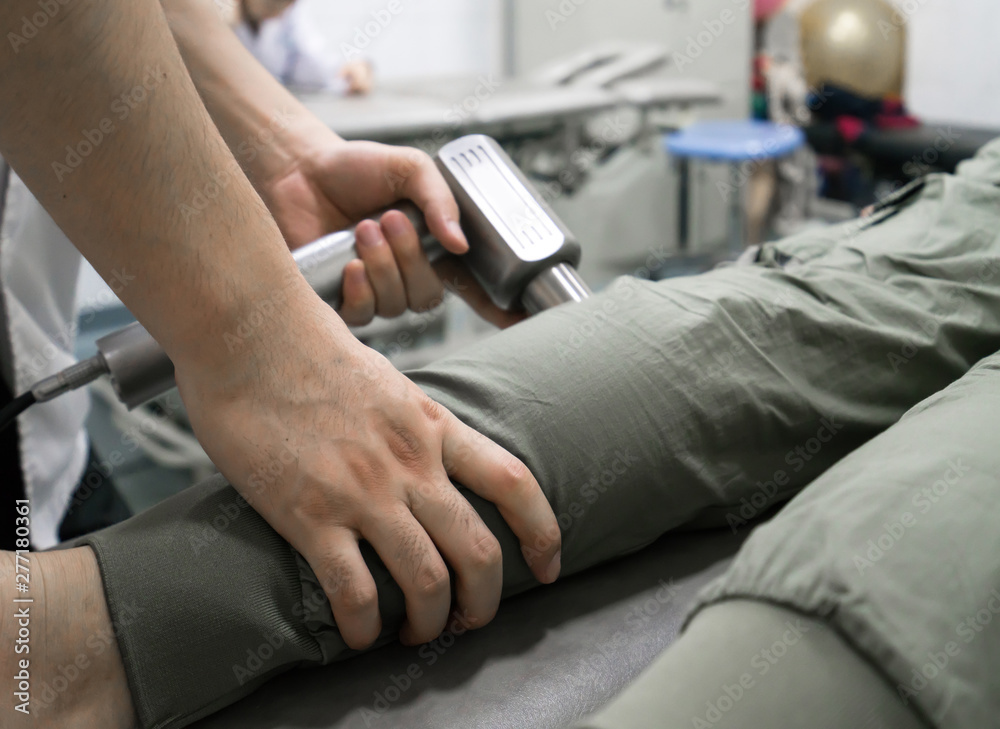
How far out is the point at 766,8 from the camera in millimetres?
3666

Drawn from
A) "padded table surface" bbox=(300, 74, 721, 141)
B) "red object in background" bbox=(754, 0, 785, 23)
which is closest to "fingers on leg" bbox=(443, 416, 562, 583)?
"padded table surface" bbox=(300, 74, 721, 141)

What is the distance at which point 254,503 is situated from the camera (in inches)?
20.3

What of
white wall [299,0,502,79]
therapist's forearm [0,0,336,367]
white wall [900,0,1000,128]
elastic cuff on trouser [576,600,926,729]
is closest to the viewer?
elastic cuff on trouser [576,600,926,729]

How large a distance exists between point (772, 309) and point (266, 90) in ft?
2.02

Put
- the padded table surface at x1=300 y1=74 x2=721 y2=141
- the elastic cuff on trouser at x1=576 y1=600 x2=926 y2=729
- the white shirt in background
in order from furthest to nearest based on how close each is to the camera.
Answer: the white shirt in background < the padded table surface at x1=300 y1=74 x2=721 y2=141 < the elastic cuff on trouser at x1=576 y1=600 x2=926 y2=729

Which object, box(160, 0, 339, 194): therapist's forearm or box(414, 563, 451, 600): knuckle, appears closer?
box(414, 563, 451, 600): knuckle

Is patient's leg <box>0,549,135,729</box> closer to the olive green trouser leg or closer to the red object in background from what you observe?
the olive green trouser leg

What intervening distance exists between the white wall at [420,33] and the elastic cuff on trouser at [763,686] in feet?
11.9

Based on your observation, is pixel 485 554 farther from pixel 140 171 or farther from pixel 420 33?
pixel 420 33

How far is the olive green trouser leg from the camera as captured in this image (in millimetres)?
482

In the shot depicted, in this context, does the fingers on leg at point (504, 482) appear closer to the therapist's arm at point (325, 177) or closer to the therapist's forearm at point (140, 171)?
the therapist's forearm at point (140, 171)

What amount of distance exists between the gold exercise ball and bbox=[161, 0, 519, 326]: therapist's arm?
10.1ft

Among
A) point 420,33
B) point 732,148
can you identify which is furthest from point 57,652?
point 420,33

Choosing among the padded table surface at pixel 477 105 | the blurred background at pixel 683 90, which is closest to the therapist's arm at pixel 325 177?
the padded table surface at pixel 477 105
